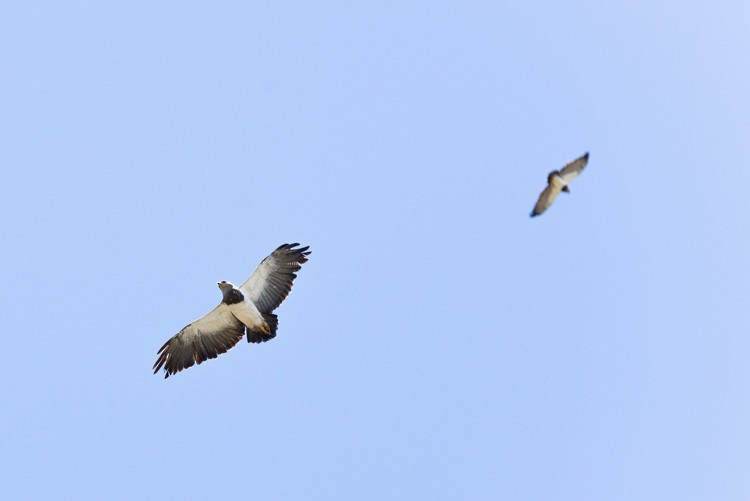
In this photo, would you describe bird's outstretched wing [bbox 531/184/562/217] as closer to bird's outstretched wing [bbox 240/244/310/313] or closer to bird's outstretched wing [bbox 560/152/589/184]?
bird's outstretched wing [bbox 560/152/589/184]

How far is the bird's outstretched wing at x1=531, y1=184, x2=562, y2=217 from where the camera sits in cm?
A: 2388

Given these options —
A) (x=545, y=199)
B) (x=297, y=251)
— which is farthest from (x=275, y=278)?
(x=545, y=199)

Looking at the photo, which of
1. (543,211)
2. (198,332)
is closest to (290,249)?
(198,332)

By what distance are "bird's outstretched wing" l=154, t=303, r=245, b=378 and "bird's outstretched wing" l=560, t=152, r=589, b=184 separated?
33.5 feet

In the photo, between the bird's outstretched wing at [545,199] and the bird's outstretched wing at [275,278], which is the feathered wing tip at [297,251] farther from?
the bird's outstretched wing at [545,199]

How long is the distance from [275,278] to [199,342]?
9.36 ft

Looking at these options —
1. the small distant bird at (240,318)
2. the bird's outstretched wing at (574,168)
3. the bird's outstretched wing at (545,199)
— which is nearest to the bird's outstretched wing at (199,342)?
the small distant bird at (240,318)

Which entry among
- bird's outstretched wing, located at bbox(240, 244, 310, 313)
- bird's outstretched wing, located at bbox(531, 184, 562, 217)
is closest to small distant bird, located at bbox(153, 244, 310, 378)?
bird's outstretched wing, located at bbox(240, 244, 310, 313)

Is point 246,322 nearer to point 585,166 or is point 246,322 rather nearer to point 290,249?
point 290,249

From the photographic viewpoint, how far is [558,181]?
2373cm

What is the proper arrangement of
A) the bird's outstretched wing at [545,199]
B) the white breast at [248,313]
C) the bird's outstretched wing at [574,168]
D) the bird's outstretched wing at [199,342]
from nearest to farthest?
the bird's outstretched wing at [574,168], the bird's outstretched wing at [545,199], the white breast at [248,313], the bird's outstretched wing at [199,342]

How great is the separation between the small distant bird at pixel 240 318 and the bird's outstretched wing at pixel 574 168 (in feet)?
27.6

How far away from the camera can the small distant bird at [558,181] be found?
77.0ft

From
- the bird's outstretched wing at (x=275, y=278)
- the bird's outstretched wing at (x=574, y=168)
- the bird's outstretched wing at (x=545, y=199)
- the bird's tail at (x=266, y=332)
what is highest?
the bird's outstretched wing at (x=275, y=278)
